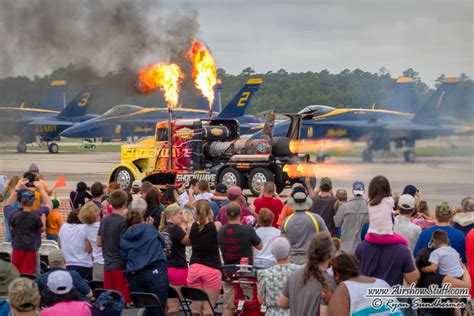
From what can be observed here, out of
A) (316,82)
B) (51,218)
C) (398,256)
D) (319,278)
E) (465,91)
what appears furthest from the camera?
(316,82)

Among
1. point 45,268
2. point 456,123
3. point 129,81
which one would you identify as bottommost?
point 45,268

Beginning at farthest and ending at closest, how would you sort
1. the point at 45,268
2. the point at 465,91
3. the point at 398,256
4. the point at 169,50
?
the point at 169,50 → the point at 465,91 → the point at 45,268 → the point at 398,256

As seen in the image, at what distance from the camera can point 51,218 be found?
1338cm

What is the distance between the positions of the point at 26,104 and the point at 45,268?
41250 millimetres

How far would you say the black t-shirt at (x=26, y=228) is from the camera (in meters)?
11.5

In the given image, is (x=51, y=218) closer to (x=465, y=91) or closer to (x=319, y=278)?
(x=319, y=278)

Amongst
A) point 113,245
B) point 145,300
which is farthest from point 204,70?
point 145,300

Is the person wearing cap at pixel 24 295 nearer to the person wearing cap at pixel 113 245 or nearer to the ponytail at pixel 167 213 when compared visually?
the person wearing cap at pixel 113 245

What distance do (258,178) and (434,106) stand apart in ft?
17.3

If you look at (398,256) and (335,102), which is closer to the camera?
(398,256)

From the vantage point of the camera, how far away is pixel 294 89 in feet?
172

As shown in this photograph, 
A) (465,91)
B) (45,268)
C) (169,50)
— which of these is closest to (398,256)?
(45,268)

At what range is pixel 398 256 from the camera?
345 inches

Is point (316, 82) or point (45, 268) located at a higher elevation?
point (316, 82)
